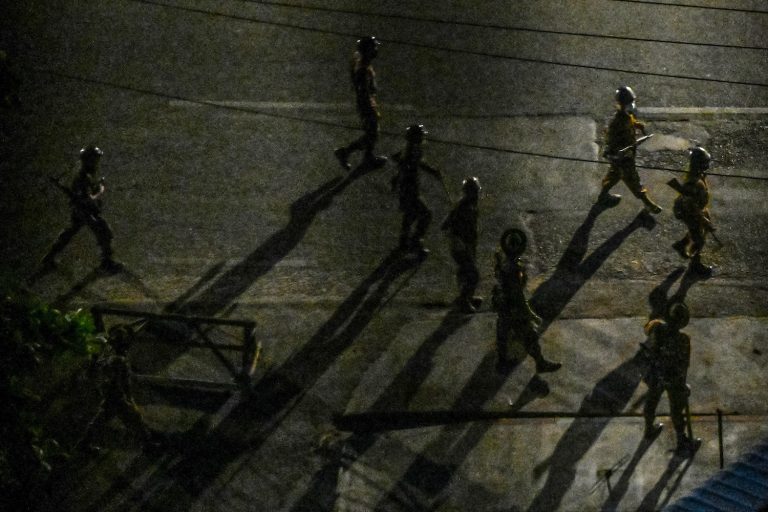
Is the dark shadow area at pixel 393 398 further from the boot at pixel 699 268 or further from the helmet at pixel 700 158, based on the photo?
the helmet at pixel 700 158

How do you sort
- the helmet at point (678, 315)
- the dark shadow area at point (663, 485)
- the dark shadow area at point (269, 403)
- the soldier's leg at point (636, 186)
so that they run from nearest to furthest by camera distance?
1. the helmet at point (678, 315)
2. the dark shadow area at point (663, 485)
3. the dark shadow area at point (269, 403)
4. the soldier's leg at point (636, 186)

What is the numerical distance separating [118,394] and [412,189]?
459 centimetres

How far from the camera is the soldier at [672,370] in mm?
13461

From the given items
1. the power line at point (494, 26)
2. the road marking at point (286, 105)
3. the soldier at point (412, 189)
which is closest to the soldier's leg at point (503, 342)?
the soldier at point (412, 189)

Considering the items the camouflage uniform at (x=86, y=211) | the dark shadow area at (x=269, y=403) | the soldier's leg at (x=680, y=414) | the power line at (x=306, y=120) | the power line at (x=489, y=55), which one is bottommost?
the dark shadow area at (x=269, y=403)

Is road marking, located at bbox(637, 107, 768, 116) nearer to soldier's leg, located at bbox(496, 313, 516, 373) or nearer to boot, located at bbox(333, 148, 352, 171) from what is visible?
boot, located at bbox(333, 148, 352, 171)

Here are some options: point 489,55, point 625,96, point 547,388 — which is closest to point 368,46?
point 625,96

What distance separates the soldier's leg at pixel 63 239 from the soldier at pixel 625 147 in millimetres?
6607

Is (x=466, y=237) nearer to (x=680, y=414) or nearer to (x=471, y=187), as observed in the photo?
(x=471, y=187)

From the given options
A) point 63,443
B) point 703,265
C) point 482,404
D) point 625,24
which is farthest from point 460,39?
point 63,443

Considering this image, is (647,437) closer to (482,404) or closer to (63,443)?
(482,404)

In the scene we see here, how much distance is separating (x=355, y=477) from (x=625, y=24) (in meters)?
10.5

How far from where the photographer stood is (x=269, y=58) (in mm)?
21047

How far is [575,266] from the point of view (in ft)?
56.5
